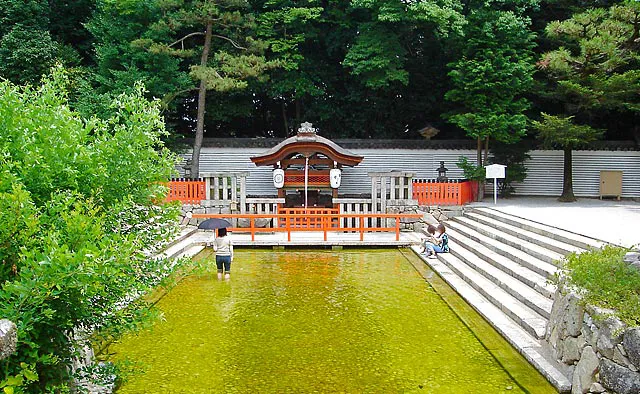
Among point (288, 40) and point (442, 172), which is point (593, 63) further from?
point (288, 40)

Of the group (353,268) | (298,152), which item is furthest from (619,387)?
(298,152)

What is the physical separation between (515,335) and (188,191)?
11429 millimetres

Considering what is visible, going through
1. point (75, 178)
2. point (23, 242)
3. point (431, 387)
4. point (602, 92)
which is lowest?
point (431, 387)

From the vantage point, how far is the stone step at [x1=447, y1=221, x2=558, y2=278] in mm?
7550

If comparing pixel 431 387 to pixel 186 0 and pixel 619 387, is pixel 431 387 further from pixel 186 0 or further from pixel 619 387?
pixel 186 0

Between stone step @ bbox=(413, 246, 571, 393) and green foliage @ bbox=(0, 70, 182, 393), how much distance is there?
3.58 metres

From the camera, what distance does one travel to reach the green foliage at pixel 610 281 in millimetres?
4109

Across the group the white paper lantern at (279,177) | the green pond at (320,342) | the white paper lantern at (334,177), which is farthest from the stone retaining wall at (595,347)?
the white paper lantern at (279,177)

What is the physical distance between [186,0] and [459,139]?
1194cm

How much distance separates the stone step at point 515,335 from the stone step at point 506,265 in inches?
24.6

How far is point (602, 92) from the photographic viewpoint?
15.5m

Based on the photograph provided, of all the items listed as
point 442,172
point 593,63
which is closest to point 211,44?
point 442,172

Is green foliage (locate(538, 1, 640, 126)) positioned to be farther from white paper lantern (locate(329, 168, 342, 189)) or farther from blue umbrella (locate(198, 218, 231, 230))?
blue umbrella (locate(198, 218, 231, 230))

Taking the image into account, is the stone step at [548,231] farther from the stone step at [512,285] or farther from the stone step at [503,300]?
the stone step at [503,300]
